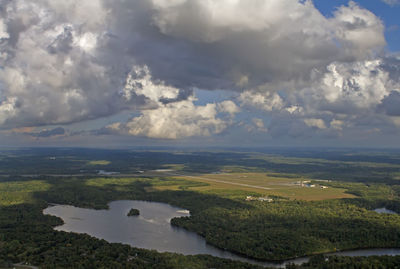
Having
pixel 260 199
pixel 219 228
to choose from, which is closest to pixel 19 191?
pixel 260 199

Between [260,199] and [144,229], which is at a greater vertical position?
[260,199]

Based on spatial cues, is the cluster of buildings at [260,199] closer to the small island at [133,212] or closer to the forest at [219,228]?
the forest at [219,228]

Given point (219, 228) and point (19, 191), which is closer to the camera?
point (219, 228)

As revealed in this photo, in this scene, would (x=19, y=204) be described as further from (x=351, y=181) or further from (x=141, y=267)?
(x=351, y=181)

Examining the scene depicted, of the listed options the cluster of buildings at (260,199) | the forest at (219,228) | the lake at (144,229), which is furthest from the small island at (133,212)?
the cluster of buildings at (260,199)

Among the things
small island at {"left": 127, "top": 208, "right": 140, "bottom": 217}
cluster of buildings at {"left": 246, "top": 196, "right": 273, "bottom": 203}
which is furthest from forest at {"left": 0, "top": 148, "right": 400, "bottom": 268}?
small island at {"left": 127, "top": 208, "right": 140, "bottom": 217}

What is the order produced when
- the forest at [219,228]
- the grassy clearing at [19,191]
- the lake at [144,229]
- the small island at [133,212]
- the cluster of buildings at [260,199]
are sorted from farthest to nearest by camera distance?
the cluster of buildings at [260,199], the grassy clearing at [19,191], the small island at [133,212], the lake at [144,229], the forest at [219,228]

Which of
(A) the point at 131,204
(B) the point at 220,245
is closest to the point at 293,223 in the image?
(B) the point at 220,245

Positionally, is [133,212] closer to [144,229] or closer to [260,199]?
[144,229]
